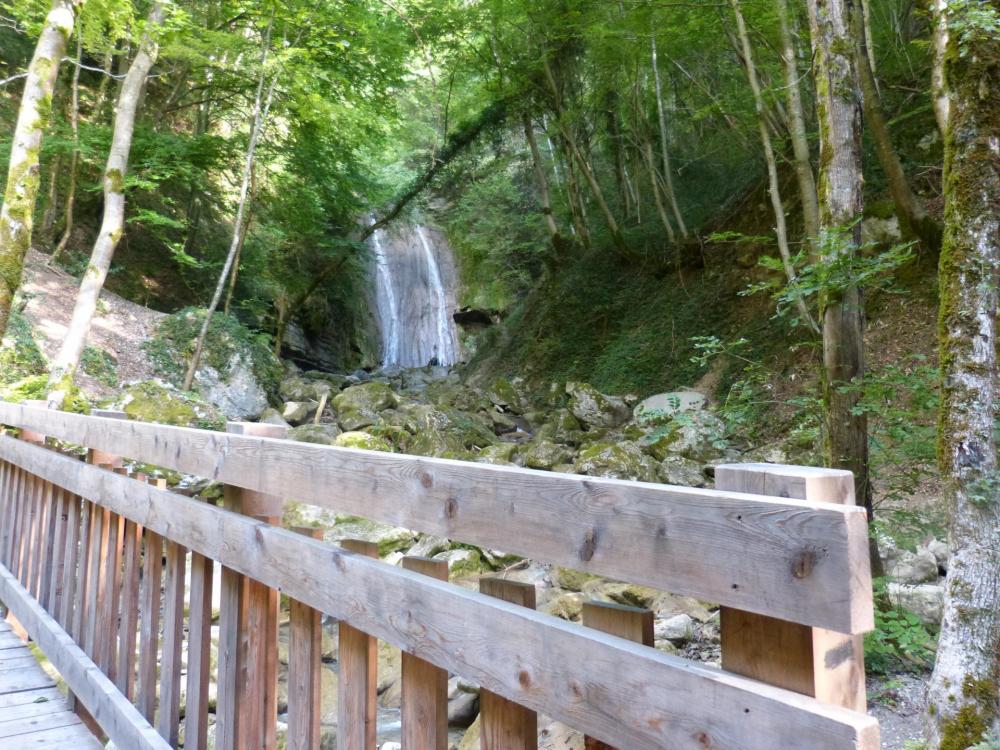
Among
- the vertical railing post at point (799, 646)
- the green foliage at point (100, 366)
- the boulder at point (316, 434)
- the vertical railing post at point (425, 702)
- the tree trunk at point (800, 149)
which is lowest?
the boulder at point (316, 434)

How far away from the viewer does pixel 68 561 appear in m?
2.90

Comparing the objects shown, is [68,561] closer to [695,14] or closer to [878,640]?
[878,640]

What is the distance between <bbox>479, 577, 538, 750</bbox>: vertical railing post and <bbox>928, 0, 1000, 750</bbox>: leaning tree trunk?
8.87 ft

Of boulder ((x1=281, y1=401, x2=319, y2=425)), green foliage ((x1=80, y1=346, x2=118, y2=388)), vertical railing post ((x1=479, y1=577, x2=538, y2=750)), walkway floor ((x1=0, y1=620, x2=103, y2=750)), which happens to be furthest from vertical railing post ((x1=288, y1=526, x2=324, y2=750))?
boulder ((x1=281, y1=401, x2=319, y2=425))

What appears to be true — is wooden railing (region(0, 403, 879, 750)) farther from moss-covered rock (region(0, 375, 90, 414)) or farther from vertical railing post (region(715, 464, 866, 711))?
moss-covered rock (region(0, 375, 90, 414))

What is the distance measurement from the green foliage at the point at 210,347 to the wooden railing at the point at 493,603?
11337 mm

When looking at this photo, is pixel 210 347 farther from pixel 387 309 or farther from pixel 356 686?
pixel 356 686

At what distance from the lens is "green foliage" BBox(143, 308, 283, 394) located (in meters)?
12.7

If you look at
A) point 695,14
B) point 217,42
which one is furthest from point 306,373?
point 695,14

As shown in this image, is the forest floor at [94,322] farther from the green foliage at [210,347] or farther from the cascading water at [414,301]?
the cascading water at [414,301]

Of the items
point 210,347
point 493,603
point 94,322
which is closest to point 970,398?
point 493,603

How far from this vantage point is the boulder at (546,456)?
9.62m

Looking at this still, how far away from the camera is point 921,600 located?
4711mm

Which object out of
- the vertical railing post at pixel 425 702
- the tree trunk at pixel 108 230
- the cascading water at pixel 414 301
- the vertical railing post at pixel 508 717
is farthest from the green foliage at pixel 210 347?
the vertical railing post at pixel 508 717
